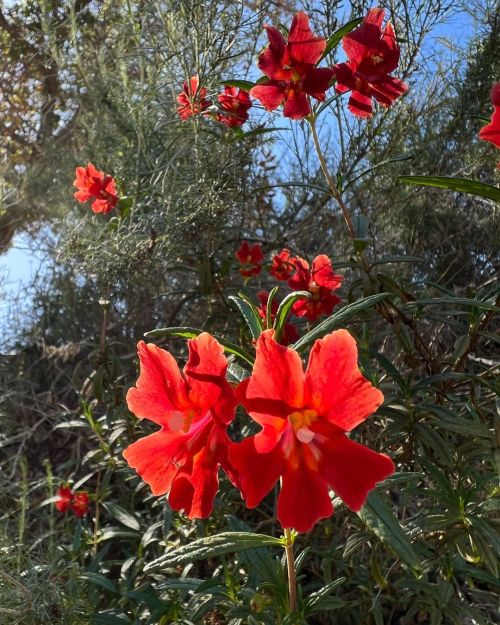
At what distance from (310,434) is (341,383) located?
72 millimetres

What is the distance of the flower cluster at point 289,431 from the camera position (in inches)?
29.4

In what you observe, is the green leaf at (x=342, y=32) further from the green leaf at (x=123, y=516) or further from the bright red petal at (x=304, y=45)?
the green leaf at (x=123, y=516)

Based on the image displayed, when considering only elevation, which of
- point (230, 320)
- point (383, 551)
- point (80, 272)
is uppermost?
point (80, 272)

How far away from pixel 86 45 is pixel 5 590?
2.65m

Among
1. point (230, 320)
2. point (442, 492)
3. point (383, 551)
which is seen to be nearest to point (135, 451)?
point (442, 492)

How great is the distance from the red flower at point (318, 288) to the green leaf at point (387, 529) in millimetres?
746

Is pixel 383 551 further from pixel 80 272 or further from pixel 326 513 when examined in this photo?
pixel 80 272

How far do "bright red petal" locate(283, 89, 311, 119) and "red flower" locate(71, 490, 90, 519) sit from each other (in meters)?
1.35

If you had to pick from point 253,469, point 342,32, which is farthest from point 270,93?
point 253,469

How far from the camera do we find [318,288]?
63.9 inches

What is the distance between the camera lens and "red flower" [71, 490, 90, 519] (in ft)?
6.59

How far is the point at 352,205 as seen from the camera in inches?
106

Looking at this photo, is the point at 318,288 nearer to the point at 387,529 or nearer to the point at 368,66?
the point at 368,66

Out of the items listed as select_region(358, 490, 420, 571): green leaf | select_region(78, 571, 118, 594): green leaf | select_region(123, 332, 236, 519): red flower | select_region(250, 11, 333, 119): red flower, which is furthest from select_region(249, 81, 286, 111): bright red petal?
select_region(78, 571, 118, 594): green leaf
